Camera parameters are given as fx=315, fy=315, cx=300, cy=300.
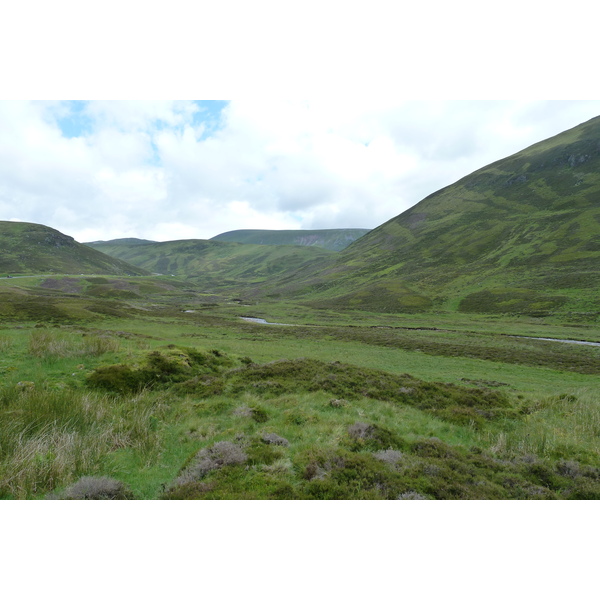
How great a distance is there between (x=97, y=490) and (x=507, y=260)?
154 m

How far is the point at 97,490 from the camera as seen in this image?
787cm

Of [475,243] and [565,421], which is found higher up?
[475,243]

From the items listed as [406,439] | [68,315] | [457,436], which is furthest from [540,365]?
[68,315]

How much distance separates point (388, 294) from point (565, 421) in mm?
106861

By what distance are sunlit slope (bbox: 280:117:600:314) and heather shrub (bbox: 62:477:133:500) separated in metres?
93.2

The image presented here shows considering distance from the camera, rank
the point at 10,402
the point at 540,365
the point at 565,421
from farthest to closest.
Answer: the point at 540,365, the point at 565,421, the point at 10,402

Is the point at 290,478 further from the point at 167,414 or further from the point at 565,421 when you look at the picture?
the point at 565,421

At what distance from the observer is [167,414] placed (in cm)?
1444

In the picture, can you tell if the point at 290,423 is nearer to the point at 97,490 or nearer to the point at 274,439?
the point at 274,439

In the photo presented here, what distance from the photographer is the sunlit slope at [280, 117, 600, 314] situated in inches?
3654

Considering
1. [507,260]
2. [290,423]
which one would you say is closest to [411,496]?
[290,423]

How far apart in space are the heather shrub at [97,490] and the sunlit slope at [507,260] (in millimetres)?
Answer: 93181

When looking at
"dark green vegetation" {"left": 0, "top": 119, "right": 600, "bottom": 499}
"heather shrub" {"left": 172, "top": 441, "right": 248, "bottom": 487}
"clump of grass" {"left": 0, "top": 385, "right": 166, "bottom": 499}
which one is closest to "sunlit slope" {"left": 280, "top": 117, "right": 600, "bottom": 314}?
"dark green vegetation" {"left": 0, "top": 119, "right": 600, "bottom": 499}

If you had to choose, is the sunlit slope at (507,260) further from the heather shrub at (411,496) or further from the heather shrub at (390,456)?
the heather shrub at (411,496)
